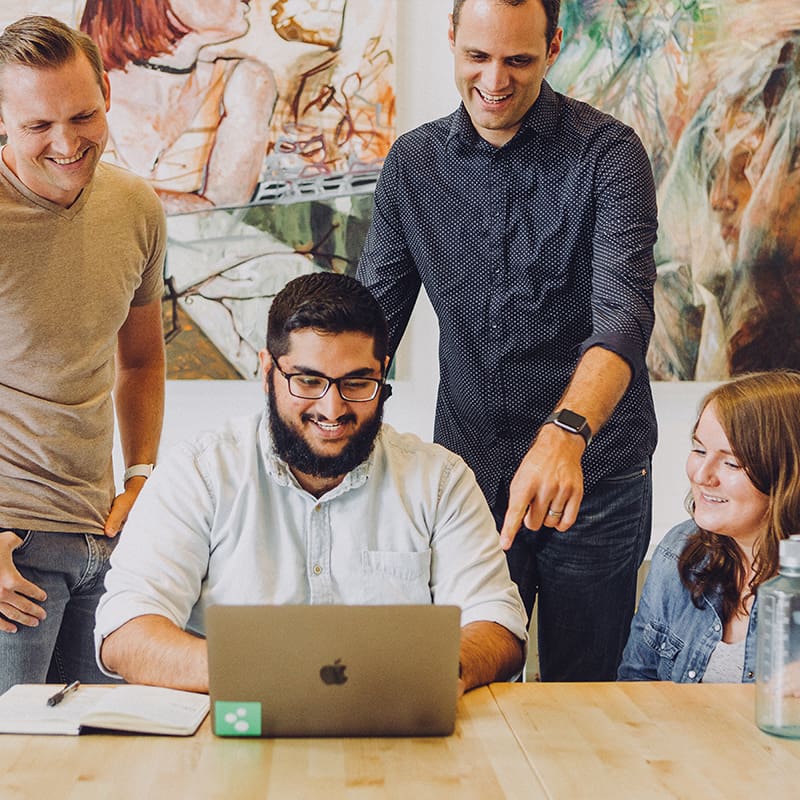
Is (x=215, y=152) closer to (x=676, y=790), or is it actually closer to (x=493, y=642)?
(x=493, y=642)

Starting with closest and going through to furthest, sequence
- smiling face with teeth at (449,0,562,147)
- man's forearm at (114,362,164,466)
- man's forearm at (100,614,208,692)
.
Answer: man's forearm at (100,614,208,692) → smiling face with teeth at (449,0,562,147) → man's forearm at (114,362,164,466)

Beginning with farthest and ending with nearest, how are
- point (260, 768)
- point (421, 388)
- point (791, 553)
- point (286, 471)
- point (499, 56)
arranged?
point (421, 388), point (499, 56), point (286, 471), point (791, 553), point (260, 768)

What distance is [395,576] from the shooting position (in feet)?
6.41

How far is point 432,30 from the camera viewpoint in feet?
9.95

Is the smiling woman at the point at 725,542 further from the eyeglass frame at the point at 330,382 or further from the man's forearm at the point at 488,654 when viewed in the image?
the eyeglass frame at the point at 330,382

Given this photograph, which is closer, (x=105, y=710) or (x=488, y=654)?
(x=105, y=710)

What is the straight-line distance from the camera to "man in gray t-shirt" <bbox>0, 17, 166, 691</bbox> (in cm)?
194

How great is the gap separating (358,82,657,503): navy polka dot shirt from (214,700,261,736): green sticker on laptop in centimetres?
102

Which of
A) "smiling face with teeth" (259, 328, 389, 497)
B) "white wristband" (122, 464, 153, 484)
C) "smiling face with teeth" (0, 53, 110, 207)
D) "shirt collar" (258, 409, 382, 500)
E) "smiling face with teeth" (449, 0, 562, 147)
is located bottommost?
"white wristband" (122, 464, 153, 484)

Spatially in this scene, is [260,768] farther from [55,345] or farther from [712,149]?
[712,149]

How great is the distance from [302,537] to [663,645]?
0.65 metres

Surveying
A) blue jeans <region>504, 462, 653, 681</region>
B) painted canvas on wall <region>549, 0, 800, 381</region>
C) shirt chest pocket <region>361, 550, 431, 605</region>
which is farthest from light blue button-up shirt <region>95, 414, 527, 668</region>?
painted canvas on wall <region>549, 0, 800, 381</region>

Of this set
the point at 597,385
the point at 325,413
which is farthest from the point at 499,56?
the point at 325,413

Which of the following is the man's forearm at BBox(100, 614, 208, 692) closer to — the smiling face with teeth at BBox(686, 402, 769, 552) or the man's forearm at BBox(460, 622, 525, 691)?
the man's forearm at BBox(460, 622, 525, 691)
